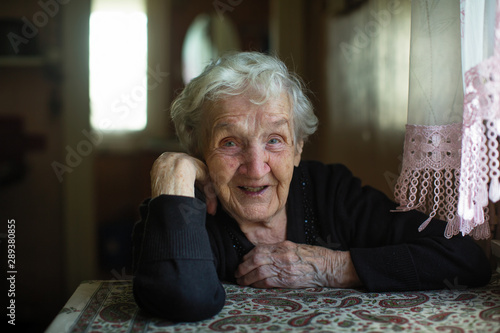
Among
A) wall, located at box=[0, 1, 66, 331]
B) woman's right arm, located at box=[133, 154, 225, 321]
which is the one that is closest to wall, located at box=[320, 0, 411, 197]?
woman's right arm, located at box=[133, 154, 225, 321]

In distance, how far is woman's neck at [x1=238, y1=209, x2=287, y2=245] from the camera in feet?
4.84

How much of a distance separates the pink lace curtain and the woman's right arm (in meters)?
0.52

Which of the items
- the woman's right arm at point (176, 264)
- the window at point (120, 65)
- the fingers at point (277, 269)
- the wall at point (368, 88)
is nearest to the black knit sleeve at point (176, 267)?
the woman's right arm at point (176, 264)

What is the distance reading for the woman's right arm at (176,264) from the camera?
105cm

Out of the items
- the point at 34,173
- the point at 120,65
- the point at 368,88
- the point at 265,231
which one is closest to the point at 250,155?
the point at 265,231

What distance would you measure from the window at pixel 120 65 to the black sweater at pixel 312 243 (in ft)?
7.91

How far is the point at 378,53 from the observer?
7.82 feet

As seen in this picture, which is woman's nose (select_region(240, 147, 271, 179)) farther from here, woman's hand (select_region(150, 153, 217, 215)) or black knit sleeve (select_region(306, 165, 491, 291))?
black knit sleeve (select_region(306, 165, 491, 291))

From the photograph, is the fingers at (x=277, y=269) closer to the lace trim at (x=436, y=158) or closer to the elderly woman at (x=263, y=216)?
the elderly woman at (x=263, y=216)

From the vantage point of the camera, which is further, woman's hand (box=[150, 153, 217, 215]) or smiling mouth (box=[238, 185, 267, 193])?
smiling mouth (box=[238, 185, 267, 193])

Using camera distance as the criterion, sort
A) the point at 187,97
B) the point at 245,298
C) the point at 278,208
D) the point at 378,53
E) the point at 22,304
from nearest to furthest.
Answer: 1. the point at 245,298
2. the point at 278,208
3. the point at 187,97
4. the point at 378,53
5. the point at 22,304

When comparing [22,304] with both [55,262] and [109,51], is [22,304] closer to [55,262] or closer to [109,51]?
[55,262]

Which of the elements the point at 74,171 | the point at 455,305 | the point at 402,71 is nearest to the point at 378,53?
the point at 402,71

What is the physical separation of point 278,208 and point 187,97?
0.45 metres
